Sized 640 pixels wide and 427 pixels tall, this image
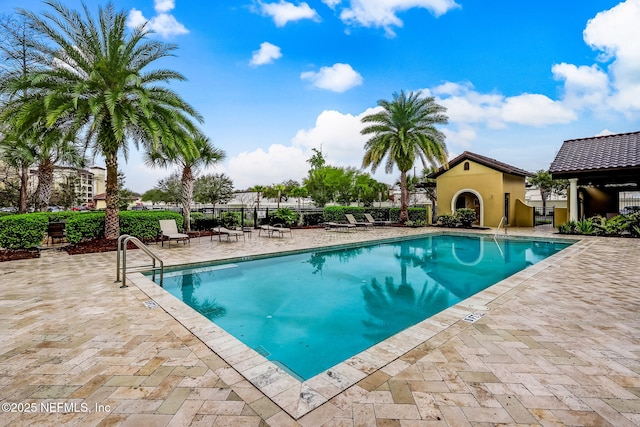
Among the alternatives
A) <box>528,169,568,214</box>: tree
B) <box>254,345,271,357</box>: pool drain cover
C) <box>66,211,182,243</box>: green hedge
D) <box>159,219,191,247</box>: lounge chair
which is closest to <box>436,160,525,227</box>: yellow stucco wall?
<box>528,169,568,214</box>: tree

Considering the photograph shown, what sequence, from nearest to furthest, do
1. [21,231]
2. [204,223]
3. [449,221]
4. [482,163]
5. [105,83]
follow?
[21,231] < [105,83] < [204,223] < [449,221] < [482,163]

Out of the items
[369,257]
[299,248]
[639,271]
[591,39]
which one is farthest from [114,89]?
[591,39]

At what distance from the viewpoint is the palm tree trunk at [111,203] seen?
425 inches

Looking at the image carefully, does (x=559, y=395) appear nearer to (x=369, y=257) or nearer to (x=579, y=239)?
(x=369, y=257)

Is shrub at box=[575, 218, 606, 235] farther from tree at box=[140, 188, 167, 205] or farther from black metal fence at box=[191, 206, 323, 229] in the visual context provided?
tree at box=[140, 188, 167, 205]

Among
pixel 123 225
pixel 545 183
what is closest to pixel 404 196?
pixel 123 225

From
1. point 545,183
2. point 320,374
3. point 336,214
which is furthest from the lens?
point 545,183

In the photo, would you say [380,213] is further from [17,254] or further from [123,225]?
[17,254]

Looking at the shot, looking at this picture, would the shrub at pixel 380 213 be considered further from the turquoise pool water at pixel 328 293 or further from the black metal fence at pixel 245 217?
the turquoise pool water at pixel 328 293

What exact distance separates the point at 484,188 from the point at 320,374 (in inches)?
806

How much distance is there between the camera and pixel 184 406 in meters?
2.38

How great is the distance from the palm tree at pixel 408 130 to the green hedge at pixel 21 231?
1699 cm

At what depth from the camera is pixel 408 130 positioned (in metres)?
20.0

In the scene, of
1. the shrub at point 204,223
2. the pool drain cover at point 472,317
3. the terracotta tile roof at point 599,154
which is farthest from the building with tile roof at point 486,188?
the pool drain cover at point 472,317
